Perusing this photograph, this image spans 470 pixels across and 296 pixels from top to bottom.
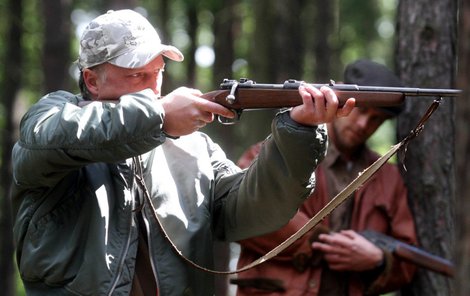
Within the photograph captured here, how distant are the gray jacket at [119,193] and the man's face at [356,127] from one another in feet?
6.99

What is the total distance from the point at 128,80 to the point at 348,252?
2503mm

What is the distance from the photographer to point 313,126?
4.22 meters

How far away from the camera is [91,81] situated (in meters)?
4.54

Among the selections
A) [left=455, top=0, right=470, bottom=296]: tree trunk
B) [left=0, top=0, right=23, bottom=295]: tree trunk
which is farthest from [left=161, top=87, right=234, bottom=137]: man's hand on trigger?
[left=0, top=0, right=23, bottom=295]: tree trunk

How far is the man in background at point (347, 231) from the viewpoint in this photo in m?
6.46

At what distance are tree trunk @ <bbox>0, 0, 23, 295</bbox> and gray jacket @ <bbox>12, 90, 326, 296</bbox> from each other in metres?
11.4

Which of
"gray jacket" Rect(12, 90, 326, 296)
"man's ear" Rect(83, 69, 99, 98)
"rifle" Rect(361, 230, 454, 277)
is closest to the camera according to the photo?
"gray jacket" Rect(12, 90, 326, 296)

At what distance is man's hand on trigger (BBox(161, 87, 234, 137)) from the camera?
13.9 feet

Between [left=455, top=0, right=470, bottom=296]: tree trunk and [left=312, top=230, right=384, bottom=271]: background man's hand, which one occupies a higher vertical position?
[left=455, top=0, right=470, bottom=296]: tree trunk

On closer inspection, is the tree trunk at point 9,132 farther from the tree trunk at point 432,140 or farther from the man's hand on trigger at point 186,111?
the man's hand on trigger at point 186,111

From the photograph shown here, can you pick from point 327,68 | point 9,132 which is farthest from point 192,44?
point 327,68

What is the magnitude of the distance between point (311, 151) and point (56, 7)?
9.10 meters

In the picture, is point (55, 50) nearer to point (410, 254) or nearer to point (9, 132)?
point (9, 132)

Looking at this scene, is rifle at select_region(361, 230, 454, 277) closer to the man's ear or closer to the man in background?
the man in background
